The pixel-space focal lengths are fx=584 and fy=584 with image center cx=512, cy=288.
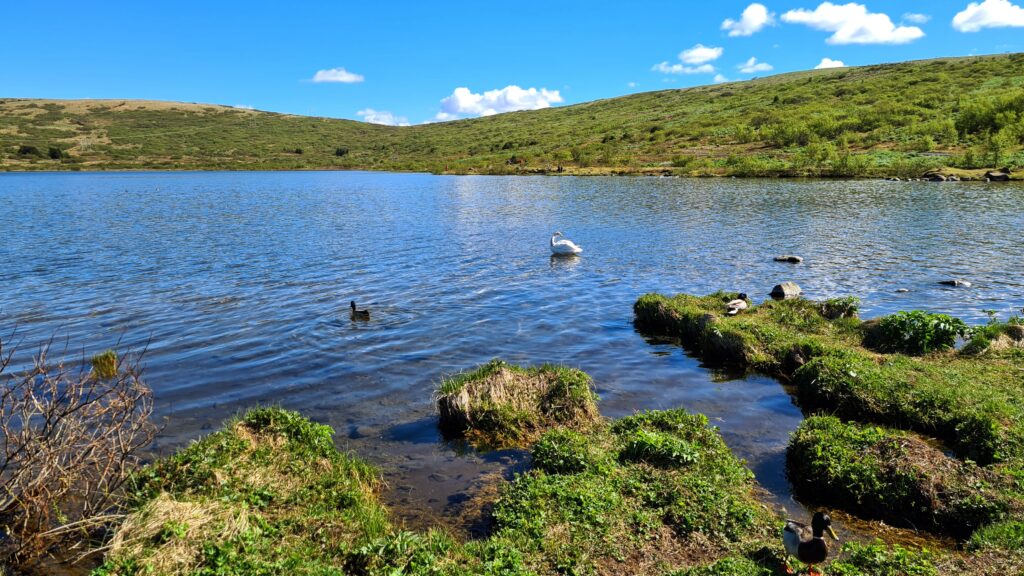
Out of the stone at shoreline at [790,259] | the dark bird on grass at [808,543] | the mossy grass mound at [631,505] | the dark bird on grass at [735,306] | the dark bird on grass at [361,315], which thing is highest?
the stone at shoreline at [790,259]

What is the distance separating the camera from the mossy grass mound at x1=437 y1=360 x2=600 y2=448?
13.0 meters

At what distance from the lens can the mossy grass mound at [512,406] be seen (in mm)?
13016

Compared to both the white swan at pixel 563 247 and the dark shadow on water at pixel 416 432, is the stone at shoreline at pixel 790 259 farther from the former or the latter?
the dark shadow on water at pixel 416 432

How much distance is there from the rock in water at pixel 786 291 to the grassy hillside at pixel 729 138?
218ft

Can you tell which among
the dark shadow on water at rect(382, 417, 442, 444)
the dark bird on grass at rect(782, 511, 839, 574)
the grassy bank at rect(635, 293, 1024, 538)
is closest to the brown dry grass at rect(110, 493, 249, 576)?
the dark shadow on water at rect(382, 417, 442, 444)

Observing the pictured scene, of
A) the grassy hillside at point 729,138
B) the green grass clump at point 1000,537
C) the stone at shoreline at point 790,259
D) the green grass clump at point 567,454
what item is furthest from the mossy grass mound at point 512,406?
the grassy hillside at point 729,138

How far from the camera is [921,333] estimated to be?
17000mm

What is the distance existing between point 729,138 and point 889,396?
381 ft

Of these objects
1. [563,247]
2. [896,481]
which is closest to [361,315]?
[563,247]

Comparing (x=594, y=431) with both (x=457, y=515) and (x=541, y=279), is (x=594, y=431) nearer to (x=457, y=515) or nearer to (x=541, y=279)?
(x=457, y=515)

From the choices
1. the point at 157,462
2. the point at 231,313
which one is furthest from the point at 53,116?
the point at 157,462

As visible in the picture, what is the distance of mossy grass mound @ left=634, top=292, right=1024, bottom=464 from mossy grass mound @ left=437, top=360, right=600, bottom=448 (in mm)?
5989

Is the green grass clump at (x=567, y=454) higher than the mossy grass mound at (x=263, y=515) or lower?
lower

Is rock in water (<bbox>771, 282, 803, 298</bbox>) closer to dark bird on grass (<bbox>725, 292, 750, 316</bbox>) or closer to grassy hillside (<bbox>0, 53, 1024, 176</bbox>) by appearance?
dark bird on grass (<bbox>725, 292, 750, 316</bbox>)
